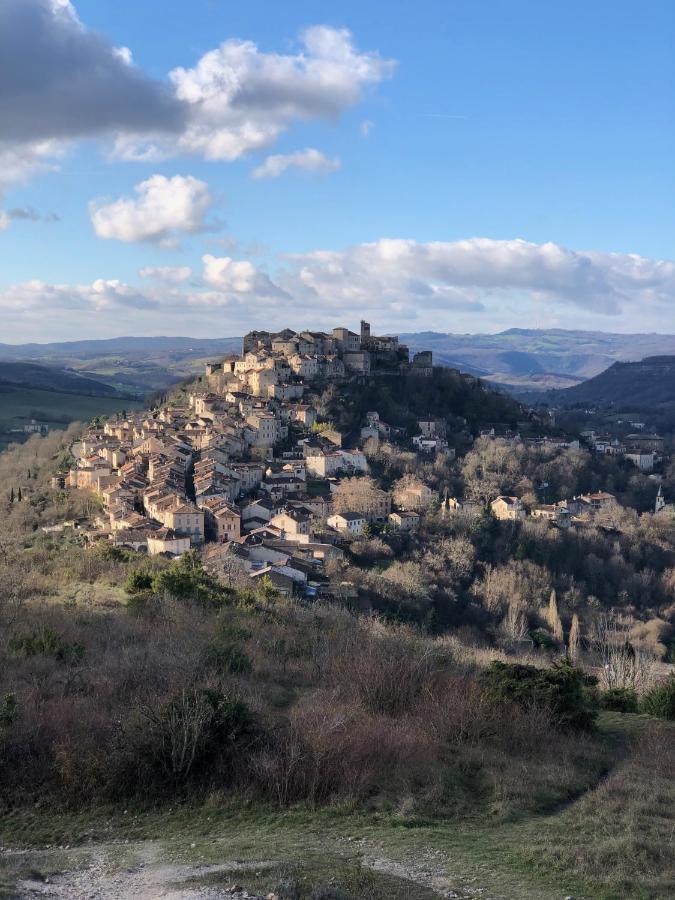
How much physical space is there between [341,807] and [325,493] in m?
36.3

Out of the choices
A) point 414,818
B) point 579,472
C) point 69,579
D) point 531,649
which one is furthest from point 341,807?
point 579,472

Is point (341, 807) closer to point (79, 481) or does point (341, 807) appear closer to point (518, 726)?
point (518, 726)

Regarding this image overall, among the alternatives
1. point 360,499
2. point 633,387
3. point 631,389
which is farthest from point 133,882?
point 633,387

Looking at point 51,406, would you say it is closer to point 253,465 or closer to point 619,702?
point 253,465

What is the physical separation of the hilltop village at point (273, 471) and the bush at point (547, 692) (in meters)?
17.1

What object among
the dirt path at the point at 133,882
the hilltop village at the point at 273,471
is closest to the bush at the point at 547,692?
the dirt path at the point at 133,882

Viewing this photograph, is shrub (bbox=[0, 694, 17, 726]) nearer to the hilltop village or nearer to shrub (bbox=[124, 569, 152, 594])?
shrub (bbox=[124, 569, 152, 594])

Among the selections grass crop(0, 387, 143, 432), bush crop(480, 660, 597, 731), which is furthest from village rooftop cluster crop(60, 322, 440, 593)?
grass crop(0, 387, 143, 432)

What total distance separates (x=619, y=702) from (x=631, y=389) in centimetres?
15467

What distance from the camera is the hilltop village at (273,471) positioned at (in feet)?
120

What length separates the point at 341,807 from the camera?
10422 mm

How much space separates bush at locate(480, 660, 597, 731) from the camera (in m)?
13.7

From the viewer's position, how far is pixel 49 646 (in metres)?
15.9

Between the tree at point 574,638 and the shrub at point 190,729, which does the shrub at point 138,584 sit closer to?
the shrub at point 190,729
